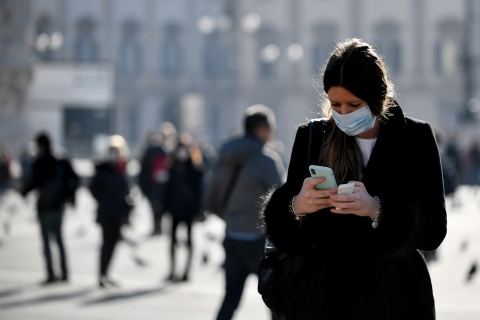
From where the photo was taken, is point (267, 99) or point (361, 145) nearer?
point (361, 145)

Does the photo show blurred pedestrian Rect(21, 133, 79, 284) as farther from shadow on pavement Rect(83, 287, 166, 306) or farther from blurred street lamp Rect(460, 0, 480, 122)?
blurred street lamp Rect(460, 0, 480, 122)

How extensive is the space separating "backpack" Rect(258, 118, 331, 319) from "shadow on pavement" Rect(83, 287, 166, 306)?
6.36 meters

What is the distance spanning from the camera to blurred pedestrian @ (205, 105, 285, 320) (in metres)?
6.70

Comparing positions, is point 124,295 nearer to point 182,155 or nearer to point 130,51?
point 182,155

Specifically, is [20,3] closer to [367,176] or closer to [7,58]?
[7,58]

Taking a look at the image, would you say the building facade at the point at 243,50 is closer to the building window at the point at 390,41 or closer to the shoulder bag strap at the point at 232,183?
the building window at the point at 390,41

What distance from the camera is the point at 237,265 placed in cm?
665

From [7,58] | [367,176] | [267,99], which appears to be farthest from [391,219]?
[267,99]

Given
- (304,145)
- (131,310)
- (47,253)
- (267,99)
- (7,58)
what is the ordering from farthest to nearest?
(267,99) → (7,58) → (47,253) → (131,310) → (304,145)

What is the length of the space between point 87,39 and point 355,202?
60.5 m

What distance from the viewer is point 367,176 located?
350 centimetres

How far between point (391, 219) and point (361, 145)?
11.1 inches

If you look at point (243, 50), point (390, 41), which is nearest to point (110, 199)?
point (243, 50)

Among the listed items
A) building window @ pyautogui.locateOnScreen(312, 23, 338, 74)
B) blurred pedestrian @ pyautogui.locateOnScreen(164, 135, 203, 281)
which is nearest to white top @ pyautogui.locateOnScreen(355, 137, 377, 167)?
blurred pedestrian @ pyautogui.locateOnScreen(164, 135, 203, 281)
